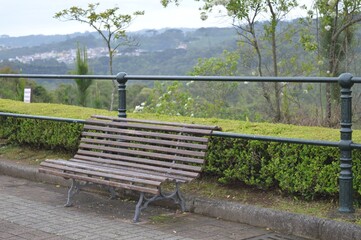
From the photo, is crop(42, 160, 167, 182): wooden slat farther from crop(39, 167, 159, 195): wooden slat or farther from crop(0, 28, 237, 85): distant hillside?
crop(0, 28, 237, 85): distant hillside

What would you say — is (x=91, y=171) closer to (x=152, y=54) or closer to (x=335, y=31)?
(x=335, y=31)

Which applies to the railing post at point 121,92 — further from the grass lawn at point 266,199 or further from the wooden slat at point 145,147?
the grass lawn at point 266,199

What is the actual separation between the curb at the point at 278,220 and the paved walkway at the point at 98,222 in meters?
0.08

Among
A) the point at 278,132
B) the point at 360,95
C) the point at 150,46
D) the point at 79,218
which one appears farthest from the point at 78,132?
the point at 150,46

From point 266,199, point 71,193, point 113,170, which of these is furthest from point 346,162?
point 71,193

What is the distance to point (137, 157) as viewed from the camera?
7734 millimetres

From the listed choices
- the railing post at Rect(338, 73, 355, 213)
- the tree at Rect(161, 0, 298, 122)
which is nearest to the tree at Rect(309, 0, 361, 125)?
the tree at Rect(161, 0, 298, 122)

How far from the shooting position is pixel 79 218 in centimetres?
695

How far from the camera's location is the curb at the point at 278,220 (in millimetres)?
5961

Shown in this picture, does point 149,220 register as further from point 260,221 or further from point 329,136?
point 329,136

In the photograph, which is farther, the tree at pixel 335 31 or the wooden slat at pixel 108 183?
the tree at pixel 335 31

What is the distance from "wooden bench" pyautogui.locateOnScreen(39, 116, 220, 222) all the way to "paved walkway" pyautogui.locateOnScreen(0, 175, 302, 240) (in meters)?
0.18

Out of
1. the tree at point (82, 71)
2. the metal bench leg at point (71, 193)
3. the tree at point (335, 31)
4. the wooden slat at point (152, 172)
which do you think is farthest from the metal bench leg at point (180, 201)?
the tree at point (82, 71)

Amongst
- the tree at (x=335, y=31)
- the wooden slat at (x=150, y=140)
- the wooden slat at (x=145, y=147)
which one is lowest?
the wooden slat at (x=145, y=147)
